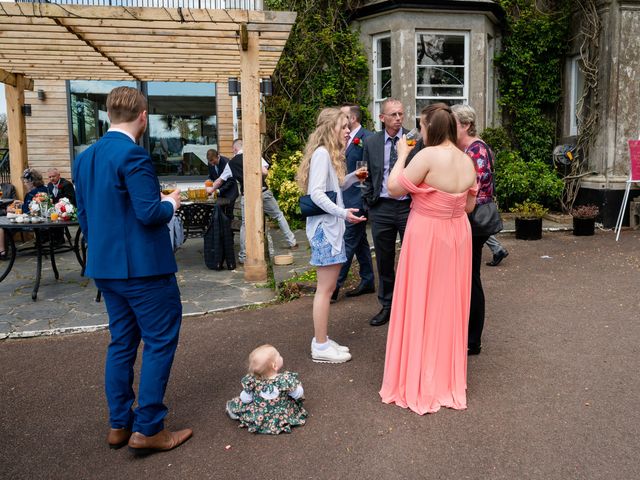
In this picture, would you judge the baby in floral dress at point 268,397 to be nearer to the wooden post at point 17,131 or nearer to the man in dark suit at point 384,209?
the man in dark suit at point 384,209

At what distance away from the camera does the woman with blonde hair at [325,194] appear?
426cm

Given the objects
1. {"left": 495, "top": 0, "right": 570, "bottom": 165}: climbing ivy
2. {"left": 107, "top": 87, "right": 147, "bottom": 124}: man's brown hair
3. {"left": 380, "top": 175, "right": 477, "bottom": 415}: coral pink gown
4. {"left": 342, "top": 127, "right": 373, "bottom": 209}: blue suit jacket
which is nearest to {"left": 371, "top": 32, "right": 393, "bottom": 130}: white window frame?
{"left": 495, "top": 0, "right": 570, "bottom": 165}: climbing ivy

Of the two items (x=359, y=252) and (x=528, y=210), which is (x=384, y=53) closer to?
(x=528, y=210)

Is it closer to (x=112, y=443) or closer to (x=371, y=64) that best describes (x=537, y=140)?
(x=371, y=64)

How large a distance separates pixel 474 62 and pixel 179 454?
34.7 feet

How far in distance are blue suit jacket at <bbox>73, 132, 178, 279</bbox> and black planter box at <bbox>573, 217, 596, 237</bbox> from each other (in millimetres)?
8668

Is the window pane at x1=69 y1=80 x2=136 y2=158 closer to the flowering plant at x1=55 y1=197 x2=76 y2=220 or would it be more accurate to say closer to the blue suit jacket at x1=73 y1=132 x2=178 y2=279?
the flowering plant at x1=55 y1=197 x2=76 y2=220

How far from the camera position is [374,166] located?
18.3 feet

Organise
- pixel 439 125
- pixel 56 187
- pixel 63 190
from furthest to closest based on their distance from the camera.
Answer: pixel 63 190
pixel 56 187
pixel 439 125

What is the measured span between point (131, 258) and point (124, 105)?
0.81m

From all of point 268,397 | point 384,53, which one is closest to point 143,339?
point 268,397

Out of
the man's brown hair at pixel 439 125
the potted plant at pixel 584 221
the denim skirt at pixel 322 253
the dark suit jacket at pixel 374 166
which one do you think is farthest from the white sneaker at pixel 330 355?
the potted plant at pixel 584 221

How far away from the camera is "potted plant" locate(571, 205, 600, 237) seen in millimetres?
9984

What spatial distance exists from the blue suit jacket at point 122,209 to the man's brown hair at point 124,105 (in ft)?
0.30
